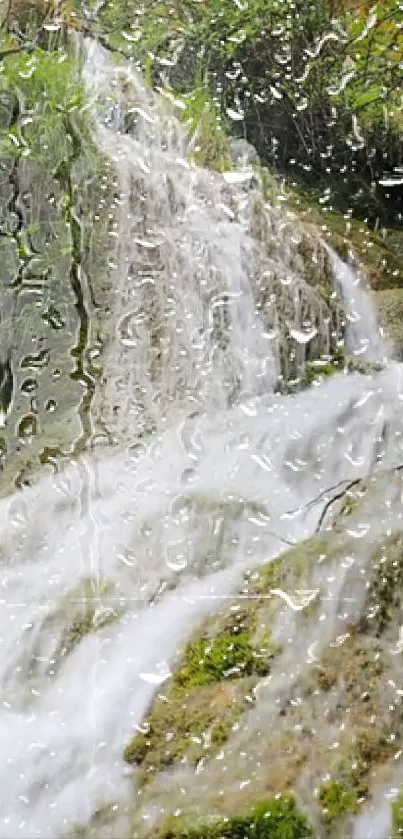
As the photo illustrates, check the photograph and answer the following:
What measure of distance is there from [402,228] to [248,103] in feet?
1.18

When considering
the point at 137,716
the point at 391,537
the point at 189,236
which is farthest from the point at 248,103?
the point at 137,716

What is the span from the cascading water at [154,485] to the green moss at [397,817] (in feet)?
1.22

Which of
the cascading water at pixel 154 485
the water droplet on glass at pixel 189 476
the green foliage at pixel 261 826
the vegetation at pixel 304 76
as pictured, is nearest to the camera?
the green foliage at pixel 261 826

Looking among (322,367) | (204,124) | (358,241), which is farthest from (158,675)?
(204,124)

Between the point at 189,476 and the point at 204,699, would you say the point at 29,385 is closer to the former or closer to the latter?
the point at 189,476

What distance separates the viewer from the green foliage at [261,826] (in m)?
1.02

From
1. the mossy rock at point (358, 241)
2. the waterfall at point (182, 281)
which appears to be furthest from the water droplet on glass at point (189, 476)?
the mossy rock at point (358, 241)

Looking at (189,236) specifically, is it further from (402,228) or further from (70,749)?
(70,749)

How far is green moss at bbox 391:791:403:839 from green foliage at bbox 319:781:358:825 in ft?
0.18

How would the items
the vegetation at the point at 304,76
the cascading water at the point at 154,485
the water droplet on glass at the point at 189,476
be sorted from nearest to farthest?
the cascading water at the point at 154,485
the water droplet on glass at the point at 189,476
the vegetation at the point at 304,76

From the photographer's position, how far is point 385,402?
1312mm

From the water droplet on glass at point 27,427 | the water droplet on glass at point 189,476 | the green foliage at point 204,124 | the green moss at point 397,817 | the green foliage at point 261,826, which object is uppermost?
the green foliage at point 204,124

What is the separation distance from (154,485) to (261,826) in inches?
21.1

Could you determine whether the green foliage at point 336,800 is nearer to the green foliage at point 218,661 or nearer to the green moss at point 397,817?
the green moss at point 397,817
